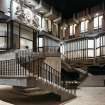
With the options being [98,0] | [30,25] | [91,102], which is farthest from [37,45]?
[91,102]

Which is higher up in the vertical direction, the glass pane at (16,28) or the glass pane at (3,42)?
the glass pane at (16,28)

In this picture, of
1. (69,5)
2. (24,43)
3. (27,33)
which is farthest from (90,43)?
(24,43)

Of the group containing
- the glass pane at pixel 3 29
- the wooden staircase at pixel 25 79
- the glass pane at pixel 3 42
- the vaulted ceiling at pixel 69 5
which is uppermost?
the vaulted ceiling at pixel 69 5

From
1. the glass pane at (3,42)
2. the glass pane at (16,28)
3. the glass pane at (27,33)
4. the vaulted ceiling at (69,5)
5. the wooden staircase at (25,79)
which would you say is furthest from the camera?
the vaulted ceiling at (69,5)

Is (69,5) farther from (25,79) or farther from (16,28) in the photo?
(25,79)

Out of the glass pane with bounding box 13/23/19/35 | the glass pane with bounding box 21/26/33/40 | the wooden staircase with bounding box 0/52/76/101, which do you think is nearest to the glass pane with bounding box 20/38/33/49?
the glass pane with bounding box 21/26/33/40

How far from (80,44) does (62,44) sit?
4802mm

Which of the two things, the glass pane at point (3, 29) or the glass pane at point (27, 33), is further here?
the glass pane at point (27, 33)

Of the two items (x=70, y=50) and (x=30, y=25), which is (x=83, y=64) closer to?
(x=70, y=50)

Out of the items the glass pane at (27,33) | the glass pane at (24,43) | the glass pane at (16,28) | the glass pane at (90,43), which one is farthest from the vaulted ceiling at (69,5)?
the glass pane at (16,28)

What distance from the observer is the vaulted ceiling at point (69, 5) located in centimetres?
3419

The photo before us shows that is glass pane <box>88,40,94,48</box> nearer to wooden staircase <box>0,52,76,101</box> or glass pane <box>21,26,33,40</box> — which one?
glass pane <box>21,26,33,40</box>

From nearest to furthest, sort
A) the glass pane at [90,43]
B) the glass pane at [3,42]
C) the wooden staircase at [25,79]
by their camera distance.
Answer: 1. the wooden staircase at [25,79]
2. the glass pane at [3,42]
3. the glass pane at [90,43]

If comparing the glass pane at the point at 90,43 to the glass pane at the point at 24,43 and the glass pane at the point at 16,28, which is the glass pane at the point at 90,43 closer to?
the glass pane at the point at 24,43
